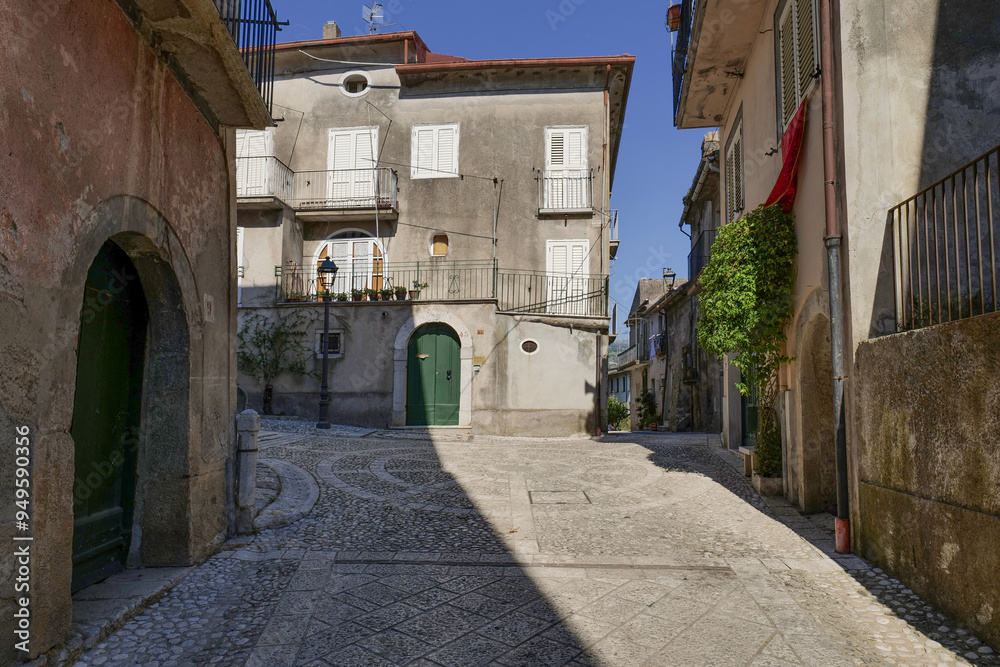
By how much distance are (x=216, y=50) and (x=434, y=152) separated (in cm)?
1437

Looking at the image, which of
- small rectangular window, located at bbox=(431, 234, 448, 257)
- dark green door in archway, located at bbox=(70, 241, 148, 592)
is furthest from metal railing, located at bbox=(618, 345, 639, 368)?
dark green door in archway, located at bbox=(70, 241, 148, 592)

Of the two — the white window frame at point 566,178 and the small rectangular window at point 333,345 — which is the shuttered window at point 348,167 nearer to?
the small rectangular window at point 333,345

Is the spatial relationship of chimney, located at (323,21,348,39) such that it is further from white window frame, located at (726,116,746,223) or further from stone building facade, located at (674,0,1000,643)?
stone building facade, located at (674,0,1000,643)

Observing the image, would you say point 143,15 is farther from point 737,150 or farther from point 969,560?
point 737,150

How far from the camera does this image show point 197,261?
507 cm

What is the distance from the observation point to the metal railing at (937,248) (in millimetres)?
4578

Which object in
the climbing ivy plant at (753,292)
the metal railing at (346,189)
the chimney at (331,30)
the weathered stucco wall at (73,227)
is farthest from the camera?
the chimney at (331,30)

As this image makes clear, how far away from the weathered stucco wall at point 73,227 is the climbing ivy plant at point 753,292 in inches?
203

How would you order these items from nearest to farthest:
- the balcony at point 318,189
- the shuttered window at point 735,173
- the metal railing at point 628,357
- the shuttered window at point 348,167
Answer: the shuttered window at point 735,173, the balcony at point 318,189, the shuttered window at point 348,167, the metal railing at point 628,357

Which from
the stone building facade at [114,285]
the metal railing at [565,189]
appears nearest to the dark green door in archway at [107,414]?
the stone building facade at [114,285]

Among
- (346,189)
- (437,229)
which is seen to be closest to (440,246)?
(437,229)

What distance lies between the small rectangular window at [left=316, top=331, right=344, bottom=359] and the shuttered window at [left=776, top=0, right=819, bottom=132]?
40.1 ft

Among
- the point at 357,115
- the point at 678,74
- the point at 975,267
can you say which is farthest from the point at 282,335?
the point at 975,267

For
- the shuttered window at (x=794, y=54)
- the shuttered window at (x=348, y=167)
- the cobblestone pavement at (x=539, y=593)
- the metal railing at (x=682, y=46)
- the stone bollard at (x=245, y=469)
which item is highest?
the shuttered window at (x=348, y=167)
